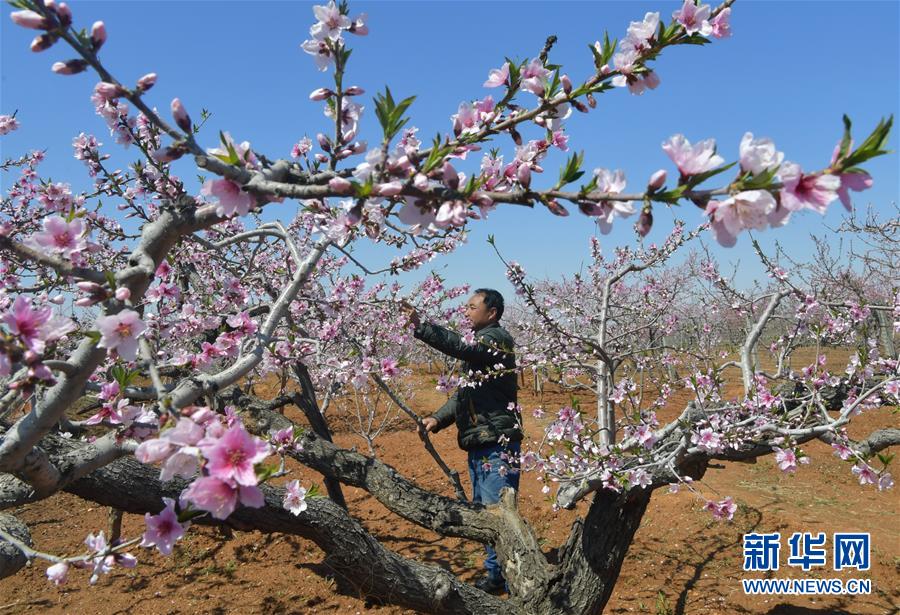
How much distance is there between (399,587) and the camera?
3027 millimetres

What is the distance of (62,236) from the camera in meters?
1.37

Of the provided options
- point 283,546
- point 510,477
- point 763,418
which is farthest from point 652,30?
point 283,546

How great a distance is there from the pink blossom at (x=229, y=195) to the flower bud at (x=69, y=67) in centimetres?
45

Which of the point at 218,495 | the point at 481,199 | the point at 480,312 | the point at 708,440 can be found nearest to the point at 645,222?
the point at 481,199

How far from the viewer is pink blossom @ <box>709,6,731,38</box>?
1.48 m

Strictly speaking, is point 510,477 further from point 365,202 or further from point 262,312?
point 365,202

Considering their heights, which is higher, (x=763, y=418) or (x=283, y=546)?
(x=763, y=418)

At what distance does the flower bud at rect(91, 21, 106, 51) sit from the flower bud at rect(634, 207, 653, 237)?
127cm

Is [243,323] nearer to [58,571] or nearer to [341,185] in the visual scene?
[58,571]

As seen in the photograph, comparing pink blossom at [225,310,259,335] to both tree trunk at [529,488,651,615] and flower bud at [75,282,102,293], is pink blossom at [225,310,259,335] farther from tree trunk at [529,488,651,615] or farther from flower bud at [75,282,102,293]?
tree trunk at [529,488,651,615]

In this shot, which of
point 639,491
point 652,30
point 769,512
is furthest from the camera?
point 769,512

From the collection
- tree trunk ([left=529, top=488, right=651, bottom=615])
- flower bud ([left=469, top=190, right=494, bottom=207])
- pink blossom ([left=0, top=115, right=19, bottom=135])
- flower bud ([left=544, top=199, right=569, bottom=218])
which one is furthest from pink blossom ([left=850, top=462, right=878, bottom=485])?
pink blossom ([left=0, top=115, right=19, bottom=135])

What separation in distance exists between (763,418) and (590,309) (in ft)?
45.0

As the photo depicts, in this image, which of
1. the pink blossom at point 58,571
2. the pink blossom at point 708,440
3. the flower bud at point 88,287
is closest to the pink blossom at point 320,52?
the flower bud at point 88,287
